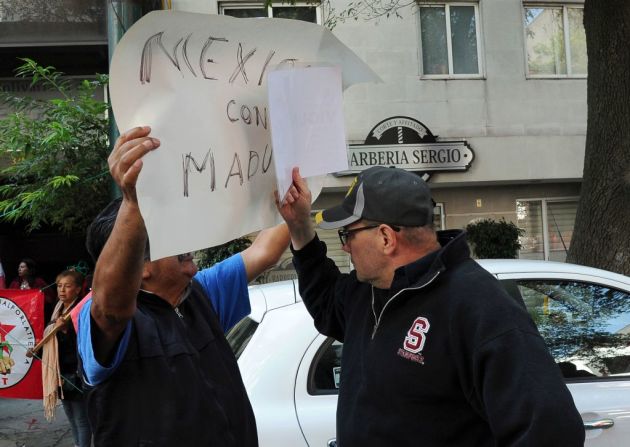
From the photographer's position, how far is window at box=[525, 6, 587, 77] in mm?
10789

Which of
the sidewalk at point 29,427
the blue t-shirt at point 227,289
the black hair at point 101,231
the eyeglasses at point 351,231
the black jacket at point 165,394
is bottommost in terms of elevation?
the sidewalk at point 29,427

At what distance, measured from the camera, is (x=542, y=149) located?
10.5 m

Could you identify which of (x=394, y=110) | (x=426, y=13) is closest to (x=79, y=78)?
(x=394, y=110)

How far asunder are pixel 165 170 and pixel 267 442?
5.10ft

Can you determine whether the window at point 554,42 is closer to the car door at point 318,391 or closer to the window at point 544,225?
the window at point 544,225

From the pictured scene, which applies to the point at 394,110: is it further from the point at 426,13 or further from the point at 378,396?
the point at 378,396

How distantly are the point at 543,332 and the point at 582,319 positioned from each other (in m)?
0.23

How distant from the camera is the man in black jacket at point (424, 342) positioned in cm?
140

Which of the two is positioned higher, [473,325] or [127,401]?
[473,325]

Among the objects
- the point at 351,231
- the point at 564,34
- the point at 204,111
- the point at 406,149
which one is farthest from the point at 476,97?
the point at 204,111

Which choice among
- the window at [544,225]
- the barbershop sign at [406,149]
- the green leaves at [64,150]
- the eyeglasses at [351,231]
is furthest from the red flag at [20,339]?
the window at [544,225]

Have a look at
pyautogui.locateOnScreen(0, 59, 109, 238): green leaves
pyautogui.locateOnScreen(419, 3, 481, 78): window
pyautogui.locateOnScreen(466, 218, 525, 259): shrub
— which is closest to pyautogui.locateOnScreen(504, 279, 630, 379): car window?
pyautogui.locateOnScreen(0, 59, 109, 238): green leaves

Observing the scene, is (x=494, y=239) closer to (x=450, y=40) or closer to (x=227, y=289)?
(x=450, y=40)

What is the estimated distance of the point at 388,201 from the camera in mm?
1790
